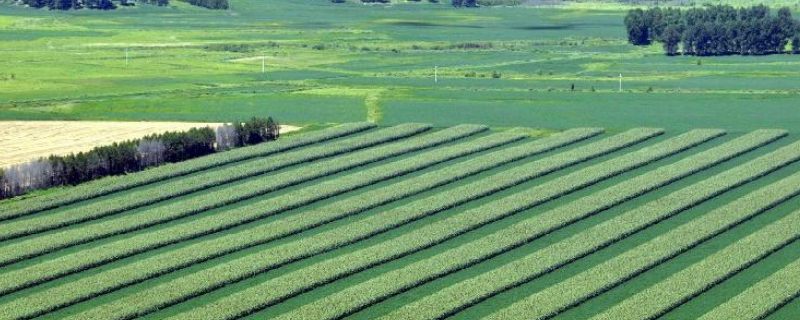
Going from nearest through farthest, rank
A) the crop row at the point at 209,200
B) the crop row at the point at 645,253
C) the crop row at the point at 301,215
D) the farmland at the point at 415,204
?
the crop row at the point at 645,253 → the farmland at the point at 415,204 → the crop row at the point at 301,215 → the crop row at the point at 209,200

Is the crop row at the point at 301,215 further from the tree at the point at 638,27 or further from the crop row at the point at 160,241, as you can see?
the tree at the point at 638,27

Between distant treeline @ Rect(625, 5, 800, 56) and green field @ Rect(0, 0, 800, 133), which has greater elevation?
distant treeline @ Rect(625, 5, 800, 56)

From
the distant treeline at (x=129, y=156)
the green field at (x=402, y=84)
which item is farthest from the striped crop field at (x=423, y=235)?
the green field at (x=402, y=84)

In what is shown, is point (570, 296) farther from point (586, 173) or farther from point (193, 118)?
point (193, 118)

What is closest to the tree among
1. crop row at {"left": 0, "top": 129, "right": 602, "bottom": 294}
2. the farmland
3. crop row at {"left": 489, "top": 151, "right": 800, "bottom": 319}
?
the farmland

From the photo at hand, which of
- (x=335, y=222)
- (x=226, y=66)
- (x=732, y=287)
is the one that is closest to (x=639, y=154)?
(x=335, y=222)

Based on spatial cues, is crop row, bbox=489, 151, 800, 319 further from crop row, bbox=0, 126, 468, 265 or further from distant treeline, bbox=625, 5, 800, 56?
distant treeline, bbox=625, 5, 800, 56
